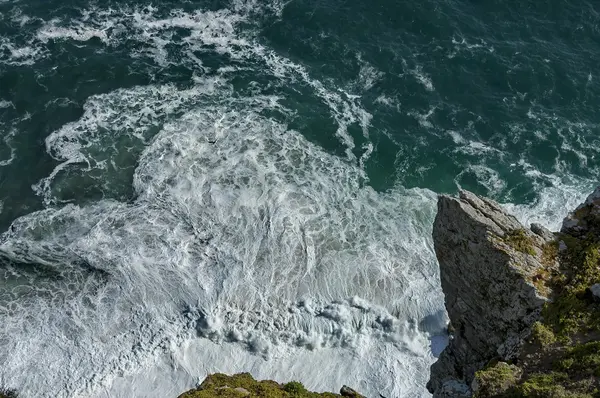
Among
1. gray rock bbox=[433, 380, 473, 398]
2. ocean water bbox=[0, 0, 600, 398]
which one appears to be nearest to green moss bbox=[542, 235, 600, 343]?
gray rock bbox=[433, 380, 473, 398]

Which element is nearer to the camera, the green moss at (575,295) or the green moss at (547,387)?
the green moss at (547,387)

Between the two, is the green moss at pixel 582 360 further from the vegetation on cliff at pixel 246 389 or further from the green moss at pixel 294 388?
the green moss at pixel 294 388

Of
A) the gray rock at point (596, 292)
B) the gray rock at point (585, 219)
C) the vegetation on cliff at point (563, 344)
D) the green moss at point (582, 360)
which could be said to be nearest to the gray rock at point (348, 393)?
the vegetation on cliff at point (563, 344)

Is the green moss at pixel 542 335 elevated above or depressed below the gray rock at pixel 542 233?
below

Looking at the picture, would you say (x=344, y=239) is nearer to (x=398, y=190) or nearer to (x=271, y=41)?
(x=398, y=190)

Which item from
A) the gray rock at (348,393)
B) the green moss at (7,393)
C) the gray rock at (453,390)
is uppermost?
the gray rock at (453,390)

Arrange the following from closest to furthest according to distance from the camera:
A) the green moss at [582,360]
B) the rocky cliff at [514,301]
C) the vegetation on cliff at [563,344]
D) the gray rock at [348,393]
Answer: the vegetation on cliff at [563,344]
the green moss at [582,360]
the rocky cliff at [514,301]
the gray rock at [348,393]

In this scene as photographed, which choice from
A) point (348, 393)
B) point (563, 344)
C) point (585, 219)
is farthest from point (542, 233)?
point (348, 393)

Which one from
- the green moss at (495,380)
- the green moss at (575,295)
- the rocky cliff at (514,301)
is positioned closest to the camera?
the green moss at (495,380)
